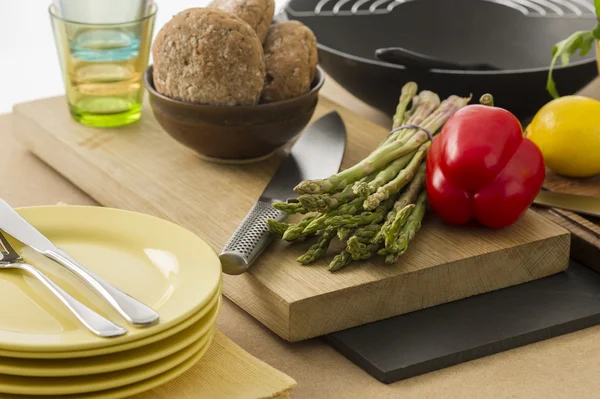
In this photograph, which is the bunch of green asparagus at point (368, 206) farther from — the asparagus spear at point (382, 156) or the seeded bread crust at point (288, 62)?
the seeded bread crust at point (288, 62)

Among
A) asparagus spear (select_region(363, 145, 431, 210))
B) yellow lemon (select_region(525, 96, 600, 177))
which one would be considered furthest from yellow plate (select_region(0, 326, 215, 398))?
yellow lemon (select_region(525, 96, 600, 177))

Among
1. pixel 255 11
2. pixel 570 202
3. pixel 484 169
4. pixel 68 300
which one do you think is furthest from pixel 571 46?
pixel 68 300

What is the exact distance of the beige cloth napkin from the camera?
3.54 ft

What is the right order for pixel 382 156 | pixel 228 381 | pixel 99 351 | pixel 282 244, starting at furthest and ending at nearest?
pixel 382 156
pixel 282 244
pixel 228 381
pixel 99 351

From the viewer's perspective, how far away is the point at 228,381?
1103mm

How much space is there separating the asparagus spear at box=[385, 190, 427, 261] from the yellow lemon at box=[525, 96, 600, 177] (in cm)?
26

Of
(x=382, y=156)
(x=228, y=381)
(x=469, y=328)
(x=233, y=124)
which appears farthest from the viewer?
(x=233, y=124)

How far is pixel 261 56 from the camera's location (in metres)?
1.54

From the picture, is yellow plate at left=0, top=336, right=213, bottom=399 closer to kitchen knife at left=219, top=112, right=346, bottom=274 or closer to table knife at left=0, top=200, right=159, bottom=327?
table knife at left=0, top=200, right=159, bottom=327

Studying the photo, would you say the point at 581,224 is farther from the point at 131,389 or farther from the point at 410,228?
the point at 131,389

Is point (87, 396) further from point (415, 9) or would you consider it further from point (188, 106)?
point (415, 9)

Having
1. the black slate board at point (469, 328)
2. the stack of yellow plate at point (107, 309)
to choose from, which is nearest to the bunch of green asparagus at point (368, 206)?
the black slate board at point (469, 328)

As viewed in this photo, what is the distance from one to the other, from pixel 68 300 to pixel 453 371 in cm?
50

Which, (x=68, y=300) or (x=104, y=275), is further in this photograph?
(x=104, y=275)
